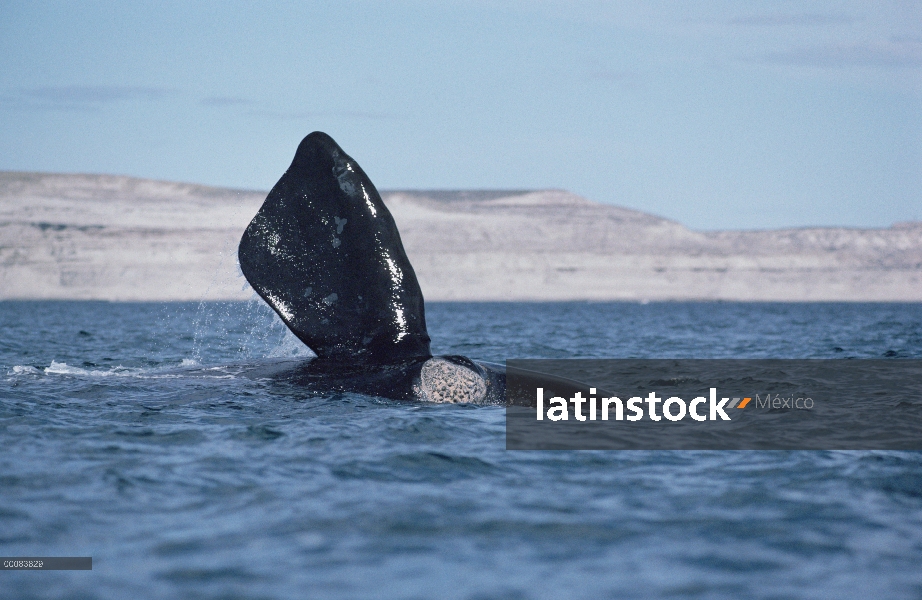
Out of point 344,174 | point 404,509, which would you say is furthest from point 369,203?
point 404,509

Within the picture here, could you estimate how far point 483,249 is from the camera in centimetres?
16275

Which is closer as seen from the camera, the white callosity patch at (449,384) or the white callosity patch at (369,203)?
the white callosity patch at (369,203)

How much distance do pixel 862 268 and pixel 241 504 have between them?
7116 inches

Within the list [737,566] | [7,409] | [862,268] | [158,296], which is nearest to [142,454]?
[7,409]

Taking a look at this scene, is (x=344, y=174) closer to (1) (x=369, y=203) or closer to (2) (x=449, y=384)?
(1) (x=369, y=203)

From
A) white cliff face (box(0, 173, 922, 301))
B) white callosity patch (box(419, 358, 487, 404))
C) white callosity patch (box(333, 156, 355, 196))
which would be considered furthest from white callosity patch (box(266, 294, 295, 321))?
white cliff face (box(0, 173, 922, 301))

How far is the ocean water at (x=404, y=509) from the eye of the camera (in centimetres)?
509

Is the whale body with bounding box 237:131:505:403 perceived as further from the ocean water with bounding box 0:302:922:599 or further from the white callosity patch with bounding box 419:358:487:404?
the ocean water with bounding box 0:302:922:599

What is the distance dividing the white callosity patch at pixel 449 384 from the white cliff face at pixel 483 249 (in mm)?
126418

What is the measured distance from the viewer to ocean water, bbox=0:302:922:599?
16.7ft

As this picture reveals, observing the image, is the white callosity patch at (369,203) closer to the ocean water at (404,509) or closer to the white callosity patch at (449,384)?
the white callosity patch at (449,384)

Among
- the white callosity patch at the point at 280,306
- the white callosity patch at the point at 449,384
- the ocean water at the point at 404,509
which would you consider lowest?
the ocean water at the point at 404,509

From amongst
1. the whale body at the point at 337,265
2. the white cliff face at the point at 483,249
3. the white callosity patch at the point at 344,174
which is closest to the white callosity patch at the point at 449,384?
the whale body at the point at 337,265

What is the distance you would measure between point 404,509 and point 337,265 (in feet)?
13.3
